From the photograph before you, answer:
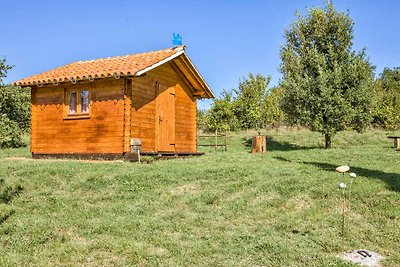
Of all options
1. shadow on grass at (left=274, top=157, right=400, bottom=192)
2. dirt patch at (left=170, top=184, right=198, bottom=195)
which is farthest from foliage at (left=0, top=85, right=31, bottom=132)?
shadow on grass at (left=274, top=157, right=400, bottom=192)

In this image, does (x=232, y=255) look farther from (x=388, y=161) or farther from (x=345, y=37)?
(x=345, y=37)

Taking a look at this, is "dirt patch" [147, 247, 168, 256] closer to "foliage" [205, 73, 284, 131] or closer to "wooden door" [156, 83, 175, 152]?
"wooden door" [156, 83, 175, 152]

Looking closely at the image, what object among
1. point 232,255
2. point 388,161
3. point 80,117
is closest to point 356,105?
point 388,161

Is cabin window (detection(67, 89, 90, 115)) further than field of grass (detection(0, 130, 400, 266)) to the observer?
Yes

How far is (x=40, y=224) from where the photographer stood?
813cm

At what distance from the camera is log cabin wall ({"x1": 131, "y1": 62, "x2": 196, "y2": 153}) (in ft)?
54.2

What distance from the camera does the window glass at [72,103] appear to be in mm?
17375

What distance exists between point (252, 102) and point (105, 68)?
1189 inches

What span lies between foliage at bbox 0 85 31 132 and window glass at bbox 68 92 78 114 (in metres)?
14.0

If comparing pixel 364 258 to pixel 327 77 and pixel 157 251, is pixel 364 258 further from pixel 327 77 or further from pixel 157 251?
pixel 327 77

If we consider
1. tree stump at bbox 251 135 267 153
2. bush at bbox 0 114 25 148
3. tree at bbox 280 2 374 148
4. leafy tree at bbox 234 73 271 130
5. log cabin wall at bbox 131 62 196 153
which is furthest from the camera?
leafy tree at bbox 234 73 271 130

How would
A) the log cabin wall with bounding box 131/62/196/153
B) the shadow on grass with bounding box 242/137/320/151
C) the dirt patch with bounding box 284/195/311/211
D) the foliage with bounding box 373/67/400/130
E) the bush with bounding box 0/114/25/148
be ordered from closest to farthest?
the dirt patch with bounding box 284/195/311/211 → the log cabin wall with bounding box 131/62/196/153 → the shadow on grass with bounding box 242/137/320/151 → the bush with bounding box 0/114/25/148 → the foliage with bounding box 373/67/400/130

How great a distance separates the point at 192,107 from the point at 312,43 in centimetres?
955

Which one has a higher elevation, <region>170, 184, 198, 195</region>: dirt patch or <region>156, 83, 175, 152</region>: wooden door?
<region>156, 83, 175, 152</region>: wooden door
